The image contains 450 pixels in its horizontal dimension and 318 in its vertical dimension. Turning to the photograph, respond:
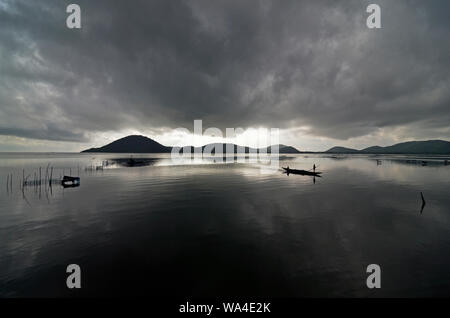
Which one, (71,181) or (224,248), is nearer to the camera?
(224,248)

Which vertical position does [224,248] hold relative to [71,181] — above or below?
below

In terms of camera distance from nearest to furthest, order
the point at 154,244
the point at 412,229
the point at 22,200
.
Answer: the point at 154,244
the point at 412,229
the point at 22,200

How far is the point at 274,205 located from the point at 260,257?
13.6m

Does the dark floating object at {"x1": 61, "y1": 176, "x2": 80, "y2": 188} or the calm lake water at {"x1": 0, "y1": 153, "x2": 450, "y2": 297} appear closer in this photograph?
the calm lake water at {"x1": 0, "y1": 153, "x2": 450, "y2": 297}

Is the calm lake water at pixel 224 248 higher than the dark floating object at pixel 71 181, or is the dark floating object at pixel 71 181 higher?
the dark floating object at pixel 71 181

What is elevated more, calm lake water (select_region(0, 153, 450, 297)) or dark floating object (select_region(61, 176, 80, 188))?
dark floating object (select_region(61, 176, 80, 188))

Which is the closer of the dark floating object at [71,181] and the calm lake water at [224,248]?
the calm lake water at [224,248]

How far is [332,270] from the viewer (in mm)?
11141
